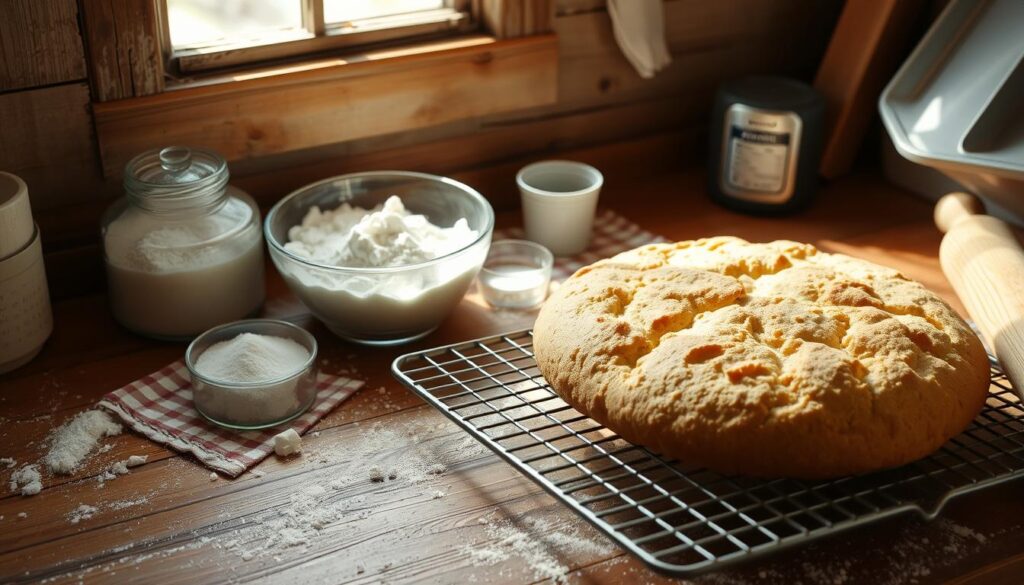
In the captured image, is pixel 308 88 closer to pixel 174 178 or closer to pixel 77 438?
pixel 174 178

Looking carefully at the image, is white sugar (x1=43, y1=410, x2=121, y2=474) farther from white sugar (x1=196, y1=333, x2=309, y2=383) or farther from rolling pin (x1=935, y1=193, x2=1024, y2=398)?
rolling pin (x1=935, y1=193, x2=1024, y2=398)

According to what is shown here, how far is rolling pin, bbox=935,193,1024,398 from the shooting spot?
3.26 ft

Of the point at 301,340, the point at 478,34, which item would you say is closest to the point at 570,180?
the point at 478,34

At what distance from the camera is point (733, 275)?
104 centimetres

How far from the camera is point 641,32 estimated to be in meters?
1.46

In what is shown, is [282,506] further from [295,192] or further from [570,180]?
[570,180]

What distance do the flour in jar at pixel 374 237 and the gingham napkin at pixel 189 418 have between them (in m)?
0.14

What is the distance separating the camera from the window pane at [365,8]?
132cm

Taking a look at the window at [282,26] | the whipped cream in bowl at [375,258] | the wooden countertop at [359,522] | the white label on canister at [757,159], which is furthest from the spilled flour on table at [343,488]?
the white label on canister at [757,159]

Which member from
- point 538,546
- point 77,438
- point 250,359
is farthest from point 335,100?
point 538,546

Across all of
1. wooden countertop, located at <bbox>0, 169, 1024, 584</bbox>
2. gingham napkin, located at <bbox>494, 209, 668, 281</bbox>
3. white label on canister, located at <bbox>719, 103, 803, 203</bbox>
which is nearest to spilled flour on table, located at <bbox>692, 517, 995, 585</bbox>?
wooden countertop, located at <bbox>0, 169, 1024, 584</bbox>

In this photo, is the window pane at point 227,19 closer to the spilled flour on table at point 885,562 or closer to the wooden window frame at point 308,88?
the wooden window frame at point 308,88

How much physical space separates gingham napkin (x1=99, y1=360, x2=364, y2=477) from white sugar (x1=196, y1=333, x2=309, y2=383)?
47mm

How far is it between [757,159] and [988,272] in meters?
0.42
